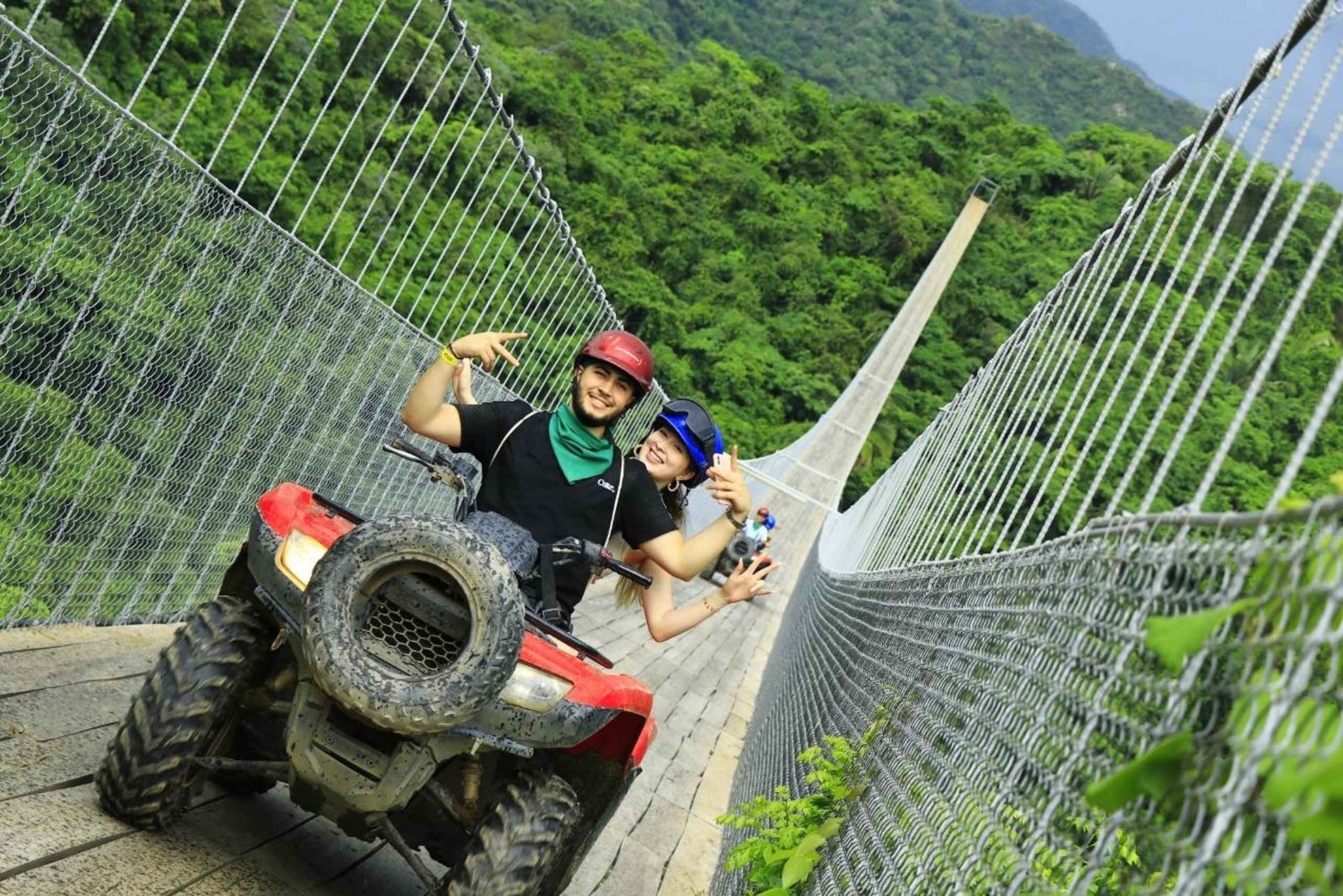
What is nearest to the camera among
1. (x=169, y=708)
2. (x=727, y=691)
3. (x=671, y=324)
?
(x=169, y=708)

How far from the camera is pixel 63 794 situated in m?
3.27

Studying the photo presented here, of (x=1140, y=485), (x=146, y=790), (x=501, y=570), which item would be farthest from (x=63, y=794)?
(x=1140, y=485)

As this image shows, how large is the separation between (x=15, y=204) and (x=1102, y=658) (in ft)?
9.79

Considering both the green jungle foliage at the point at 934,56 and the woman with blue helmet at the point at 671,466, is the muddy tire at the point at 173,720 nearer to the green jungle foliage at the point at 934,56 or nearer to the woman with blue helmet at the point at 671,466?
the woman with blue helmet at the point at 671,466

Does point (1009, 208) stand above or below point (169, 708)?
above

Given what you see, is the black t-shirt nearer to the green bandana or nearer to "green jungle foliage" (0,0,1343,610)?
the green bandana

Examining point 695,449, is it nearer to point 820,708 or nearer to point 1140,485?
point 820,708

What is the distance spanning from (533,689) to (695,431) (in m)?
1.25

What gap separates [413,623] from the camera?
3.00 m

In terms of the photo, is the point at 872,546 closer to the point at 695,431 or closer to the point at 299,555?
the point at 695,431

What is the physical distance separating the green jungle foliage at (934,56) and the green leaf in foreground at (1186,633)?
97840mm

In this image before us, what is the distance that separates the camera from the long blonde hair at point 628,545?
415 cm

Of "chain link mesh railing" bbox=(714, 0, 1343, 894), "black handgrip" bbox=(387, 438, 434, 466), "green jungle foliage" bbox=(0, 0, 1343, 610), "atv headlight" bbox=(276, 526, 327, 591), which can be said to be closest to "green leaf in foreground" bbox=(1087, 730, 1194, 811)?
"chain link mesh railing" bbox=(714, 0, 1343, 894)

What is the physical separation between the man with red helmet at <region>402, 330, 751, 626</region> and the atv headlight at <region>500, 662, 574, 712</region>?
62 centimetres
